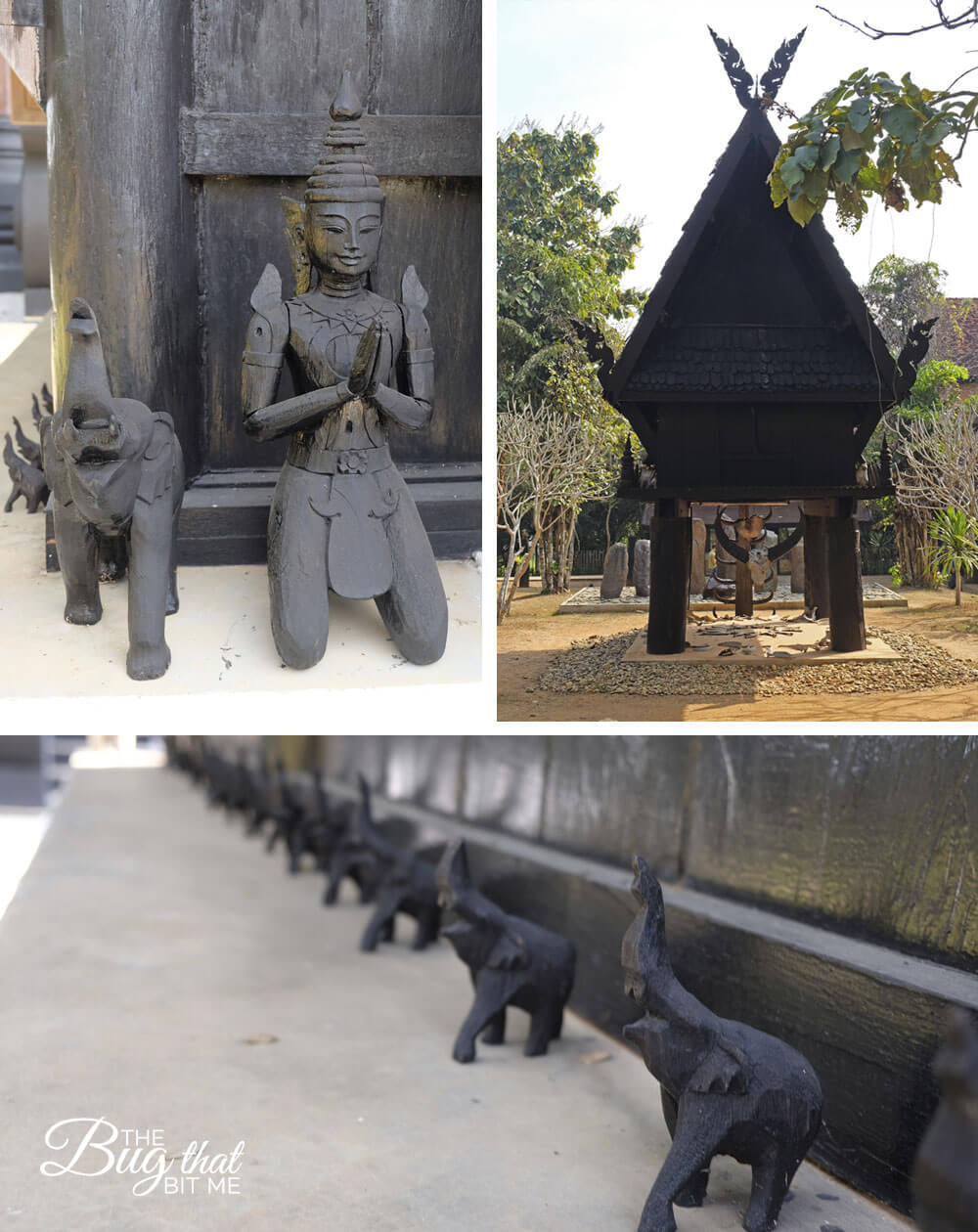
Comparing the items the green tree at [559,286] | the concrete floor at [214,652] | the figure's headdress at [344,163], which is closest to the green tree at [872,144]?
the green tree at [559,286]

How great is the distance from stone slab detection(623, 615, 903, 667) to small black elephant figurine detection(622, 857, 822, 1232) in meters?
0.58

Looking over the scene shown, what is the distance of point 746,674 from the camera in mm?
2586

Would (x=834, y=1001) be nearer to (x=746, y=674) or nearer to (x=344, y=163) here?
(x=746, y=674)

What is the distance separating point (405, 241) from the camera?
10.5ft

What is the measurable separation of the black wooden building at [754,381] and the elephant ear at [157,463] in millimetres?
967

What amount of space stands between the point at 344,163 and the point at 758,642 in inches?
52.3

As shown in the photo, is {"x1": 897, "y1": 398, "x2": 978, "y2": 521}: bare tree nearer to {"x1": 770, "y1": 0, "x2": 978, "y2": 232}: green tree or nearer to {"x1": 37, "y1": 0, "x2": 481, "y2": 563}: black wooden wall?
{"x1": 770, "y1": 0, "x2": 978, "y2": 232}: green tree

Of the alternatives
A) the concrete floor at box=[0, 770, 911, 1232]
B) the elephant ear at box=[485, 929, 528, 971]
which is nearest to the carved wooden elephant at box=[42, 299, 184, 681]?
the concrete floor at box=[0, 770, 911, 1232]

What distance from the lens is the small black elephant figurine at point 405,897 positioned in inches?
163

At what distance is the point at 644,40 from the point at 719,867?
1.80m

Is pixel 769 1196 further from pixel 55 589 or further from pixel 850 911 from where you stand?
pixel 55 589

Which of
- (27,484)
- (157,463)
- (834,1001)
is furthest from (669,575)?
(27,484)

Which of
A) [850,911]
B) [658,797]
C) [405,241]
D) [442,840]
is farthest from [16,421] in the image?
[850,911]

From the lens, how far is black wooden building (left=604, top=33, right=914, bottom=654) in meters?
2.47
